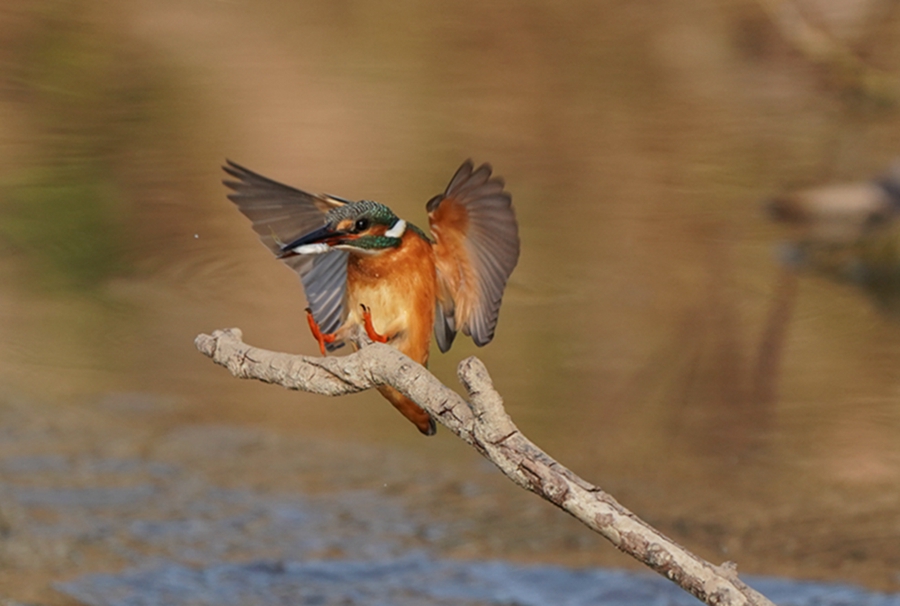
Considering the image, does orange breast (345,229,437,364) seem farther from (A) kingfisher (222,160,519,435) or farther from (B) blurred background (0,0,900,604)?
(B) blurred background (0,0,900,604)

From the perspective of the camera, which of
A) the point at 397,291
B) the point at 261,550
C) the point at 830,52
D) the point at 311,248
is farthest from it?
the point at 830,52

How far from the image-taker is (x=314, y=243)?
8.05ft

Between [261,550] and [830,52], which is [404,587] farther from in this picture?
[830,52]

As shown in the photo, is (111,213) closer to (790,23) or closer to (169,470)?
(169,470)

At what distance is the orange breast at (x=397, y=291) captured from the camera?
2.64 m

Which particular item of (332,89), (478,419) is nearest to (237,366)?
(478,419)

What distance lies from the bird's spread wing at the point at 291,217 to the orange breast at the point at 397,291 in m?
0.11

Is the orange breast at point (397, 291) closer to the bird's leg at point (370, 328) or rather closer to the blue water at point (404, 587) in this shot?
the bird's leg at point (370, 328)

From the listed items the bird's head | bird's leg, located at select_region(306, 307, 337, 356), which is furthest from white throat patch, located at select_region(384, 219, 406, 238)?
bird's leg, located at select_region(306, 307, 337, 356)

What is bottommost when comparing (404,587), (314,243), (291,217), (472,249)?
(404,587)

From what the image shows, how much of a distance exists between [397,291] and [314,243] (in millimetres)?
253

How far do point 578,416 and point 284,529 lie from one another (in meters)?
1.09

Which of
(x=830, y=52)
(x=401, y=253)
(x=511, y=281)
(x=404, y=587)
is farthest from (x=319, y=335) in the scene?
(x=830, y=52)

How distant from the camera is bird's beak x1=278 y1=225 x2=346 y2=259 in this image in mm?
2406
